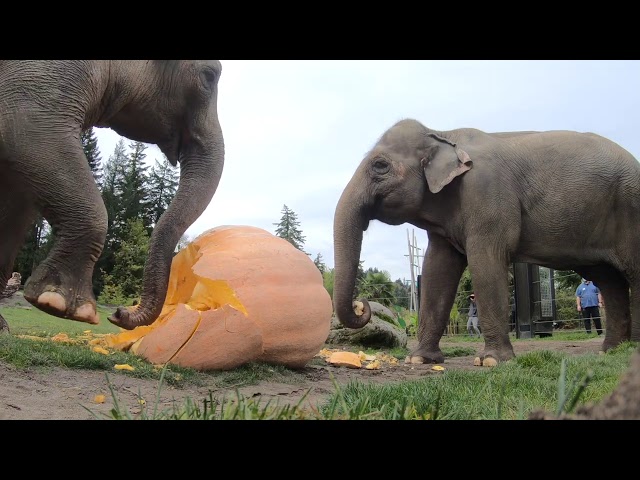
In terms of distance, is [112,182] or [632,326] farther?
[112,182]

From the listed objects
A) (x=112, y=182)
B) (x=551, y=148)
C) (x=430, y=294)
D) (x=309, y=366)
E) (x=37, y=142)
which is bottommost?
(x=309, y=366)

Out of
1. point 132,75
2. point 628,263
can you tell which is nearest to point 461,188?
point 628,263

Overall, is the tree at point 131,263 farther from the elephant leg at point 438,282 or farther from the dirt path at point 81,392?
the dirt path at point 81,392

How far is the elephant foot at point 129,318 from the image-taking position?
5.20m

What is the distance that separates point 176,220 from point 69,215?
1317 mm

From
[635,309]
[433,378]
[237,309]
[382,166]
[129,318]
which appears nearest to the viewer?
[129,318]

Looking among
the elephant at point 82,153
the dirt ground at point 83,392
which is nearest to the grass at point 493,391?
the dirt ground at point 83,392

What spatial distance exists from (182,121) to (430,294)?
19.6 feet

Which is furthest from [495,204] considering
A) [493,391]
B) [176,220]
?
[493,391]

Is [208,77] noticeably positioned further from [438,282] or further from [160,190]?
[160,190]

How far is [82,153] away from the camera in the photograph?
5.17 m

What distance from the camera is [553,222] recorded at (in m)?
Result: 10.5

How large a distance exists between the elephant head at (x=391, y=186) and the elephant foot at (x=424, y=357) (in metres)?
1.02
